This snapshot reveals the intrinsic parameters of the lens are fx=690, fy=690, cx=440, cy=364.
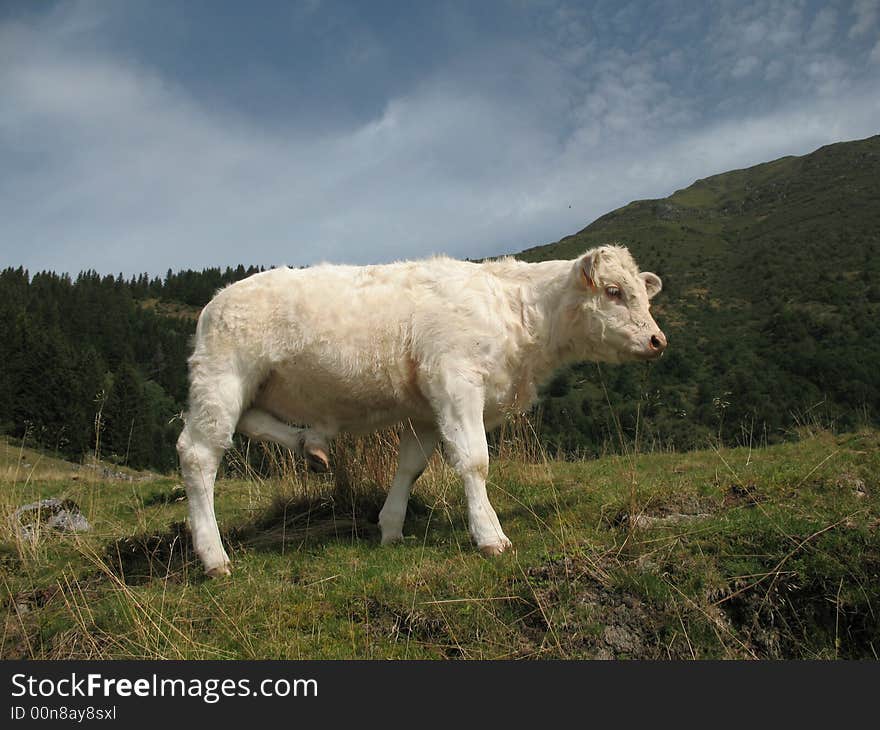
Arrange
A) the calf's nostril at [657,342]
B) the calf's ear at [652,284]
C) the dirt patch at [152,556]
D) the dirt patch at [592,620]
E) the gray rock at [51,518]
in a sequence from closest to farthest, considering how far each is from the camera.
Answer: the dirt patch at [592,620] → the dirt patch at [152,556] → the calf's nostril at [657,342] → the calf's ear at [652,284] → the gray rock at [51,518]

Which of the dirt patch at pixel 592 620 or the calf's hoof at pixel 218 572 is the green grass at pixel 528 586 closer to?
the dirt patch at pixel 592 620

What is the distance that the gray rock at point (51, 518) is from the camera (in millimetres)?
8258

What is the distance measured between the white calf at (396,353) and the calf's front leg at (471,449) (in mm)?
13

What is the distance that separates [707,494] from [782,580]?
2.15 m

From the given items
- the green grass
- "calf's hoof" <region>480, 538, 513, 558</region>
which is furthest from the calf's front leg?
the green grass

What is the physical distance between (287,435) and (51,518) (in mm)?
4267

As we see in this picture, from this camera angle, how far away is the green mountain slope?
29.7m

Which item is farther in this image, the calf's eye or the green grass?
the calf's eye

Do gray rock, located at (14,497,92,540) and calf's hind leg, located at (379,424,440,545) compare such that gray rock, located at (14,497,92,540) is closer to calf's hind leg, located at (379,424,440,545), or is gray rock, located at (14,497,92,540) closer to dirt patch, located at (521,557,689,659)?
calf's hind leg, located at (379,424,440,545)

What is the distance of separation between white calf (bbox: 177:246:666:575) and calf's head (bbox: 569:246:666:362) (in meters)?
0.01

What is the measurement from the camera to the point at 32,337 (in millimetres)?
94625

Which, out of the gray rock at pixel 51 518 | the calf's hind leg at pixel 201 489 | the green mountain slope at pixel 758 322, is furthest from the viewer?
the green mountain slope at pixel 758 322

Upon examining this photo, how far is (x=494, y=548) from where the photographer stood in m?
5.97

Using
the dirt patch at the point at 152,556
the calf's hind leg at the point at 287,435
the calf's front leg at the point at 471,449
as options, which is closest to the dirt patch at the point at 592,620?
the calf's front leg at the point at 471,449
